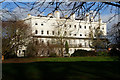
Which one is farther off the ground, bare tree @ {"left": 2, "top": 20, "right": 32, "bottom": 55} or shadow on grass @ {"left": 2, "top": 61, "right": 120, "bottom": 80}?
bare tree @ {"left": 2, "top": 20, "right": 32, "bottom": 55}

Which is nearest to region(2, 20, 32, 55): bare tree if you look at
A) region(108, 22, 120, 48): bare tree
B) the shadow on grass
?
region(108, 22, 120, 48): bare tree

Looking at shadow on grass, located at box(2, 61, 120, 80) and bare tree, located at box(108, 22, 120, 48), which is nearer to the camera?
shadow on grass, located at box(2, 61, 120, 80)

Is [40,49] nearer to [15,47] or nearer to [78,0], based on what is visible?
[15,47]

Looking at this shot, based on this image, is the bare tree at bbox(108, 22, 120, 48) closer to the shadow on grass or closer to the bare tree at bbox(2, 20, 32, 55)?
the shadow on grass

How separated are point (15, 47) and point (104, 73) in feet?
81.5

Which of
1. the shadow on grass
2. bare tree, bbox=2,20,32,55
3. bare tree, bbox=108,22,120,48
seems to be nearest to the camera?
the shadow on grass

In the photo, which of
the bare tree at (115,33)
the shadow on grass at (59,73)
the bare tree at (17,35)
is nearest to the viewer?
the shadow on grass at (59,73)

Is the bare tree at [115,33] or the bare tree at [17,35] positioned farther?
the bare tree at [17,35]

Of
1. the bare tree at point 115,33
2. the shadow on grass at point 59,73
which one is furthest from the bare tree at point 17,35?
the shadow on grass at point 59,73

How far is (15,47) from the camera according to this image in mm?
26641

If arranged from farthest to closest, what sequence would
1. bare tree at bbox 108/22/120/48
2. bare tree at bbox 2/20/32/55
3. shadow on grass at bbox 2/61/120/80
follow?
1. bare tree at bbox 2/20/32/55
2. bare tree at bbox 108/22/120/48
3. shadow on grass at bbox 2/61/120/80

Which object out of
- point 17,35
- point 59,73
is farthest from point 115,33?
point 17,35

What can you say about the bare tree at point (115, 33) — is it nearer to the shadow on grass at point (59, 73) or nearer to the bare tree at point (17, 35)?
the shadow on grass at point (59, 73)

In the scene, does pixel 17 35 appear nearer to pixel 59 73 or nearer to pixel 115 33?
pixel 115 33
